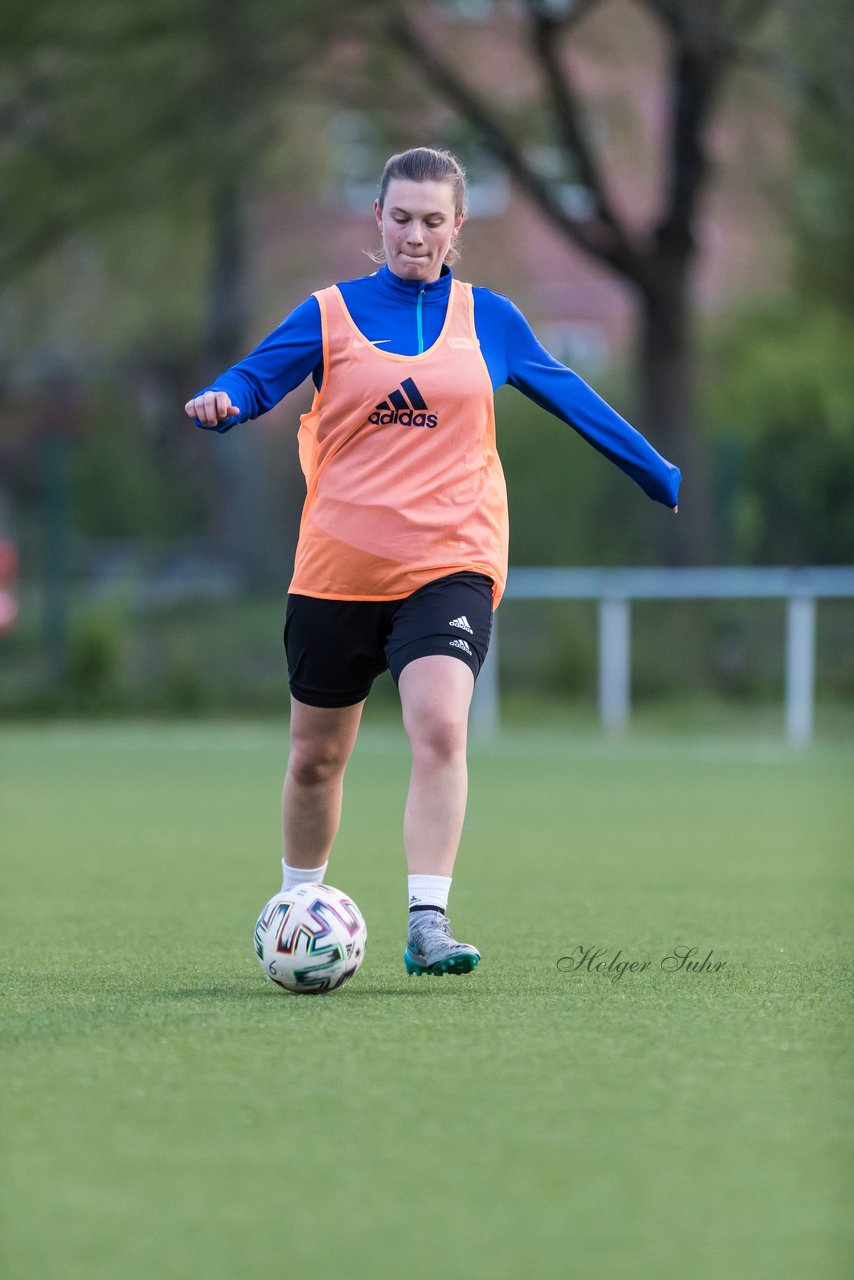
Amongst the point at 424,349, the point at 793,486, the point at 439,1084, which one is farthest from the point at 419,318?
the point at 793,486

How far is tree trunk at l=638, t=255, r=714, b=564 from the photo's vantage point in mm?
17797

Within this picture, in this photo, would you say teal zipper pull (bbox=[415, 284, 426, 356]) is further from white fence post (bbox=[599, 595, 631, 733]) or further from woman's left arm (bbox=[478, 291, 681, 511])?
white fence post (bbox=[599, 595, 631, 733])

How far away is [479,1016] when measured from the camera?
4.04 m

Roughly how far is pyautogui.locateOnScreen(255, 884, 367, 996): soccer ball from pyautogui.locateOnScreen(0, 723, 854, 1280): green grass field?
0.07 meters

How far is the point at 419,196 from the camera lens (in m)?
4.69

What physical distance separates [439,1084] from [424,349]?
2.01m

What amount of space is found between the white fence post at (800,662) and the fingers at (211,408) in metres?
11.5

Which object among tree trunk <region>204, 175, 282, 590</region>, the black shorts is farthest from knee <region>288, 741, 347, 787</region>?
tree trunk <region>204, 175, 282, 590</region>

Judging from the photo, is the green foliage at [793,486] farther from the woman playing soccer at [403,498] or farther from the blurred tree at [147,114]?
the woman playing soccer at [403,498]

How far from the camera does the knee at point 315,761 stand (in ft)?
15.9

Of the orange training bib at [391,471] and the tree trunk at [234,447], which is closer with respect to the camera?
the orange training bib at [391,471]

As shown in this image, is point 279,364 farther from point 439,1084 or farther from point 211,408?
point 439,1084

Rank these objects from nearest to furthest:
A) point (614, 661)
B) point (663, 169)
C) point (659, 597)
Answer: point (614, 661) → point (659, 597) → point (663, 169)

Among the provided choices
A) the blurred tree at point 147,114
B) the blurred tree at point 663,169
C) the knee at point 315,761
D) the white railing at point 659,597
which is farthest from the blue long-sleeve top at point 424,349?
the blurred tree at point 147,114
